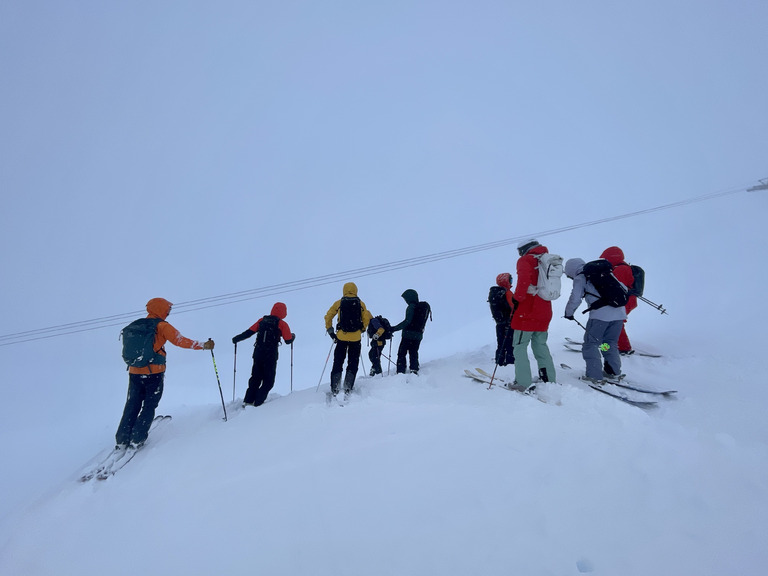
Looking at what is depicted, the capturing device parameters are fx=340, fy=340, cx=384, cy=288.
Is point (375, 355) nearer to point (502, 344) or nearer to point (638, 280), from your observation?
point (502, 344)

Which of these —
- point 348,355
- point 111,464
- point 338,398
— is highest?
point 348,355

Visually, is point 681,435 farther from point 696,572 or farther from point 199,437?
point 199,437

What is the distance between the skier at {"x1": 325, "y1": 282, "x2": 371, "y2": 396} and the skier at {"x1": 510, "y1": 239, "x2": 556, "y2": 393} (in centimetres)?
291

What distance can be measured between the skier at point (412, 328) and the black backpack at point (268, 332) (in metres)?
2.62

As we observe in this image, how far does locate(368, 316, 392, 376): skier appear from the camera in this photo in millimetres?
7555

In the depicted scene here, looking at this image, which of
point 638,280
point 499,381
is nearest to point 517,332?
point 499,381

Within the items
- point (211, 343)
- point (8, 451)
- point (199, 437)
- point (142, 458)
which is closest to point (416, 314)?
point (211, 343)

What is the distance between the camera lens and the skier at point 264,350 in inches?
261

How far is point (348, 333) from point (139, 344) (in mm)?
3423

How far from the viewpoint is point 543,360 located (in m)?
5.55

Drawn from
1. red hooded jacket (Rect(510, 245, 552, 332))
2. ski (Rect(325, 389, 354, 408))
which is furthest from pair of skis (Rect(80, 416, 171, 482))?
red hooded jacket (Rect(510, 245, 552, 332))

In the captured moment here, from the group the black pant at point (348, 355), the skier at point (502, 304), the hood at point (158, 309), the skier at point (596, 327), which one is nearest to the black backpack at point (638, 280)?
the skier at point (596, 327)

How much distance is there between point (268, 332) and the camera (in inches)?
261

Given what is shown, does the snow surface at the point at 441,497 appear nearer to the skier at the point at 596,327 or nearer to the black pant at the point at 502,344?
the skier at the point at 596,327
